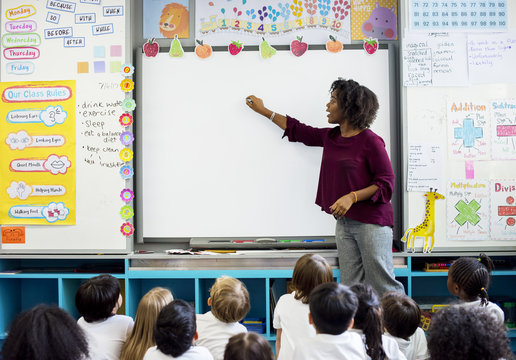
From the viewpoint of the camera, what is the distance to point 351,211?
2.79 m

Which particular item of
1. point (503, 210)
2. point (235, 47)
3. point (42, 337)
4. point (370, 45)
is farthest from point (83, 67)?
point (503, 210)

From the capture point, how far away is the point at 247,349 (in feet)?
4.66

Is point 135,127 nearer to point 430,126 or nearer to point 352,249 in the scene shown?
point 352,249

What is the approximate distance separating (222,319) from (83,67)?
192 centimetres

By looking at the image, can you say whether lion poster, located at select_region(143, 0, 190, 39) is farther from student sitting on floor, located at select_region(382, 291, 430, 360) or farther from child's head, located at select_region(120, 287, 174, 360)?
student sitting on floor, located at select_region(382, 291, 430, 360)

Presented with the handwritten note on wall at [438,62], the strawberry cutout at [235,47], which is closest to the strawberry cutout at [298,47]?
the strawberry cutout at [235,47]

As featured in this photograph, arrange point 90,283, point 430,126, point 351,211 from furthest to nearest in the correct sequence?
point 430,126
point 351,211
point 90,283

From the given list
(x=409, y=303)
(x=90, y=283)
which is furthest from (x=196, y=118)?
(x=409, y=303)

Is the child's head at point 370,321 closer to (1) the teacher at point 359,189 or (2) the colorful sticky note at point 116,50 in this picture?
(1) the teacher at point 359,189

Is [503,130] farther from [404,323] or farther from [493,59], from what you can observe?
[404,323]

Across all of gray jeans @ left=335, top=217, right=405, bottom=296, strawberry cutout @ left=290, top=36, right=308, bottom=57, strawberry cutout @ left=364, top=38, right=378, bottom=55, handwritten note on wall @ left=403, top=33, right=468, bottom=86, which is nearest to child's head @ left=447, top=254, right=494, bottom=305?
gray jeans @ left=335, top=217, right=405, bottom=296

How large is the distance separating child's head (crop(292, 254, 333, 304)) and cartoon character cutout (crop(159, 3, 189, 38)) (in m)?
1.90

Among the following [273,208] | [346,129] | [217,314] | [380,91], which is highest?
[380,91]

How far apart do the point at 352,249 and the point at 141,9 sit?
2012mm
